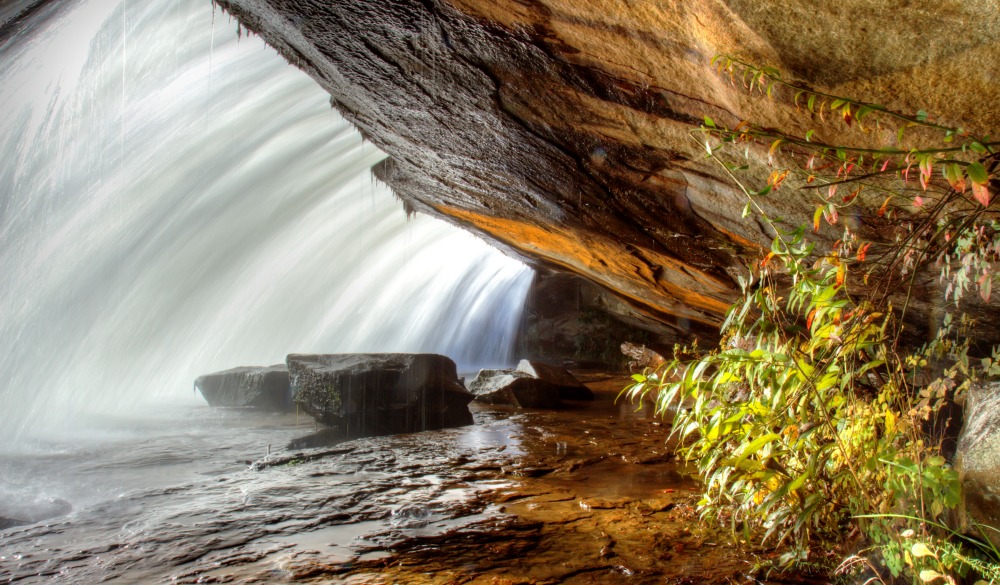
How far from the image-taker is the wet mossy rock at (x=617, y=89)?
237 cm

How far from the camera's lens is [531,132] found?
15.2 feet

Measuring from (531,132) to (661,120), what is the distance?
117 centimetres

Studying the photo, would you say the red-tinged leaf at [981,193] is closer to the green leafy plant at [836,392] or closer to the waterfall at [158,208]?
the green leafy plant at [836,392]

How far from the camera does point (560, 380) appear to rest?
938 cm

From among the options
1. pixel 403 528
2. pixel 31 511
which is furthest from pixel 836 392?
pixel 31 511

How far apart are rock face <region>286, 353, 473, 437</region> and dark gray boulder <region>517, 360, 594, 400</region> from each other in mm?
1808

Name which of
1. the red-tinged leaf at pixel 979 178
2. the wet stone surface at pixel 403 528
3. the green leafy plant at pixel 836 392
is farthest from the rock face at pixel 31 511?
the red-tinged leaf at pixel 979 178

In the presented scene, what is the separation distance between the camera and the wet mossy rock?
2.37 meters

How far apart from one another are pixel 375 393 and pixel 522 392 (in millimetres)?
2415

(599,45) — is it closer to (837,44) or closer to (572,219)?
(837,44)

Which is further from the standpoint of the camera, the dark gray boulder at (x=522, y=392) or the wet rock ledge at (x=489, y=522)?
the dark gray boulder at (x=522, y=392)

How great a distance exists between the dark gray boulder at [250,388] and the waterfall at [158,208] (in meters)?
1.33

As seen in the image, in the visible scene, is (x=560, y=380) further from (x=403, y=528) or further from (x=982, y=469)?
(x=982, y=469)

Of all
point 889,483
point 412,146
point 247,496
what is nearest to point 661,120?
point 889,483
